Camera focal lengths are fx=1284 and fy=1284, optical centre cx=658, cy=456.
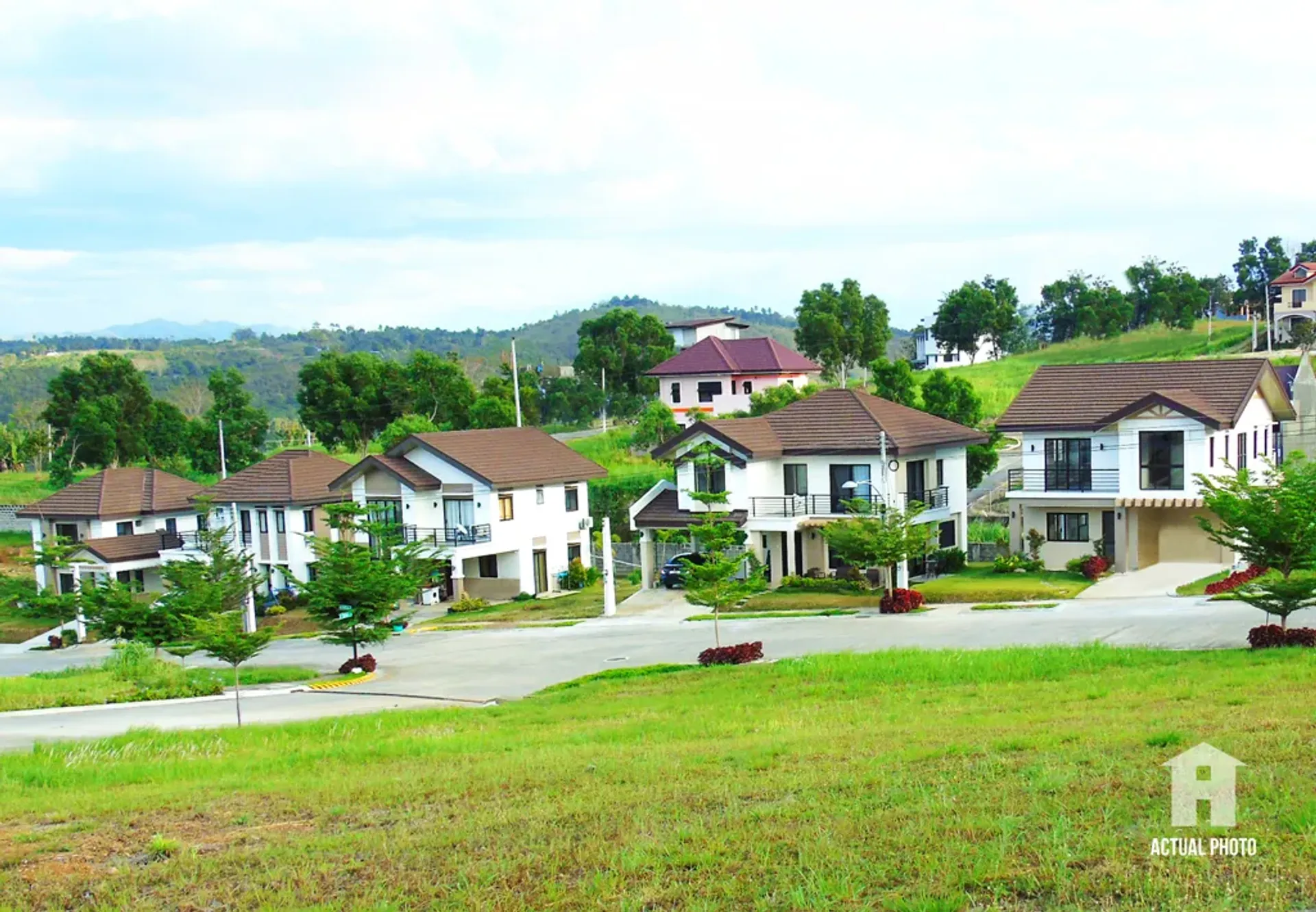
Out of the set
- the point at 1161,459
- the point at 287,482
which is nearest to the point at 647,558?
the point at 287,482

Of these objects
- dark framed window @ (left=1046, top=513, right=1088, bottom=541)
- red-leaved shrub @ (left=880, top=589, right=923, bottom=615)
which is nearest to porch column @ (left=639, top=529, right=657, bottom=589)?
red-leaved shrub @ (left=880, top=589, right=923, bottom=615)

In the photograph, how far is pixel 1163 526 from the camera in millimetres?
37031

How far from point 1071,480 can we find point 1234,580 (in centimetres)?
768

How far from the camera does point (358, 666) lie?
29875 mm

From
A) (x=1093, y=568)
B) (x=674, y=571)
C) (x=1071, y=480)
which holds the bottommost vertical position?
(x=674, y=571)

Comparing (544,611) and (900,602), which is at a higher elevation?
(900,602)

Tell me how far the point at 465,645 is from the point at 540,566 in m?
12.0

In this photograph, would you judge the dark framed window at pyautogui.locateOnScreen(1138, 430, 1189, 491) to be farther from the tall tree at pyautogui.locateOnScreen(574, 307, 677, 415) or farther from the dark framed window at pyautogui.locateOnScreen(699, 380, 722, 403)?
the tall tree at pyautogui.locateOnScreen(574, 307, 677, 415)

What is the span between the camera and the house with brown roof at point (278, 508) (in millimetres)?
46906

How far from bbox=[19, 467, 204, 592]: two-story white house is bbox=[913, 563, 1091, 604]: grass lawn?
31.1 metres

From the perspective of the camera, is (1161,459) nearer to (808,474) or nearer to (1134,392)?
(1134,392)

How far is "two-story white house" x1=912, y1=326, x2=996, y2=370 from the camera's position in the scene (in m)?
94.5

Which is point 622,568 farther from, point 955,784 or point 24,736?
point 955,784

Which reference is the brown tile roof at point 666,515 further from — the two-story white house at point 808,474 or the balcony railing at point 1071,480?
the balcony railing at point 1071,480
